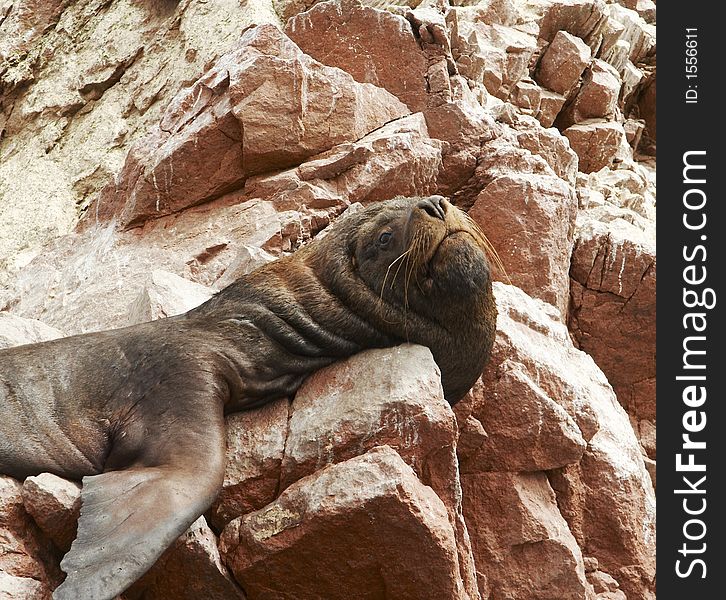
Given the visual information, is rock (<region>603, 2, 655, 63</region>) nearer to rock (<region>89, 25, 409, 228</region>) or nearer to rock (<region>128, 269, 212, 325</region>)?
rock (<region>89, 25, 409, 228</region>)

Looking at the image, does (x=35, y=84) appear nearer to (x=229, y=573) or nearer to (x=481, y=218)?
(x=481, y=218)

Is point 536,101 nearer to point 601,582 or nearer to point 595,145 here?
point 595,145

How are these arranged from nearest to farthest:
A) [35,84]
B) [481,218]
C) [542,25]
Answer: [481,218], [35,84], [542,25]

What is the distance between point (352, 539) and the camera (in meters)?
4.39

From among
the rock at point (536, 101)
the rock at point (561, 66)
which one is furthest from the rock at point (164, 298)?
the rock at point (561, 66)

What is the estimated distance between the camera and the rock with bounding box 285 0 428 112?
937cm

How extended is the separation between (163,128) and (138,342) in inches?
170

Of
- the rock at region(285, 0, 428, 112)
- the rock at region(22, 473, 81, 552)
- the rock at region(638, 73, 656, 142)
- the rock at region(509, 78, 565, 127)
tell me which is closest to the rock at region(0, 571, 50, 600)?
the rock at region(22, 473, 81, 552)

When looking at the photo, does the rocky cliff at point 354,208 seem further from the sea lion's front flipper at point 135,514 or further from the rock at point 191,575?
the sea lion's front flipper at point 135,514

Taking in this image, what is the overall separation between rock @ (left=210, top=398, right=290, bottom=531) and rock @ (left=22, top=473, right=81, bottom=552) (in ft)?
2.35

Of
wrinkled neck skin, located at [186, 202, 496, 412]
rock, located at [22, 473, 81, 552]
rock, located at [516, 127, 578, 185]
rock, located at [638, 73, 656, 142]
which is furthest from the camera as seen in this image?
rock, located at [638, 73, 656, 142]
